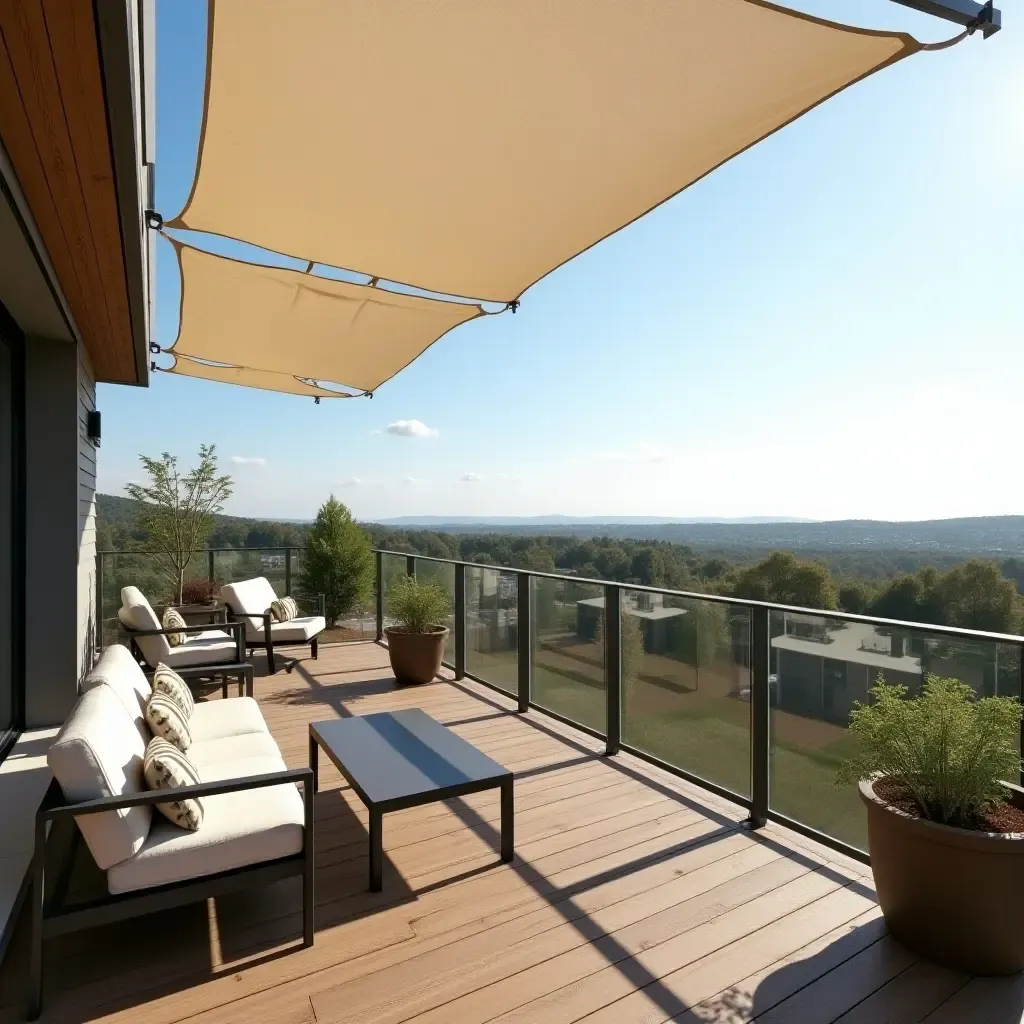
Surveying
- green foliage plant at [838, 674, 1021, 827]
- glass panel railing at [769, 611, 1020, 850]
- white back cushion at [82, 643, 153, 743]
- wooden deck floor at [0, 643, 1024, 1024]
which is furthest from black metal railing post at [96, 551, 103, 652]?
green foliage plant at [838, 674, 1021, 827]

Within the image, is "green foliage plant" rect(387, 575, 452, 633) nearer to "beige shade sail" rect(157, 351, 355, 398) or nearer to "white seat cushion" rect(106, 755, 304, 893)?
"beige shade sail" rect(157, 351, 355, 398)

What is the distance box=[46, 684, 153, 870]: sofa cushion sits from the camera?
198cm

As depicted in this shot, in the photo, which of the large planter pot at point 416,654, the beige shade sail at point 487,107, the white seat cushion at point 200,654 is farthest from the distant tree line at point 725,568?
the beige shade sail at point 487,107

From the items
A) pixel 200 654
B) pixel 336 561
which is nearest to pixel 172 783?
pixel 200 654

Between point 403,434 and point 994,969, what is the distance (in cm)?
2249

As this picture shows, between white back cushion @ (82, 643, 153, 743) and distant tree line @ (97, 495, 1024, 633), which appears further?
distant tree line @ (97, 495, 1024, 633)

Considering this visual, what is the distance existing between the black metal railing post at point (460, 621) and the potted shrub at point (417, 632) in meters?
0.16

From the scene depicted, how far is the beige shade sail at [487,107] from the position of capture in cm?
179

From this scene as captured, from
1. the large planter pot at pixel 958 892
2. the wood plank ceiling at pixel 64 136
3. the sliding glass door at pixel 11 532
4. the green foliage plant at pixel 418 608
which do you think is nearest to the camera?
the wood plank ceiling at pixel 64 136

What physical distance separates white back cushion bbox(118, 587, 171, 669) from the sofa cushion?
3299 mm

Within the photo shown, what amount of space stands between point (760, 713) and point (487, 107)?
2847 millimetres

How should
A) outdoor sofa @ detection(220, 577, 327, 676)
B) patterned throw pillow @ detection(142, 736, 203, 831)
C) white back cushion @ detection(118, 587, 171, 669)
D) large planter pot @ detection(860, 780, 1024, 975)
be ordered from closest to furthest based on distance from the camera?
large planter pot @ detection(860, 780, 1024, 975) → patterned throw pillow @ detection(142, 736, 203, 831) → white back cushion @ detection(118, 587, 171, 669) → outdoor sofa @ detection(220, 577, 327, 676)

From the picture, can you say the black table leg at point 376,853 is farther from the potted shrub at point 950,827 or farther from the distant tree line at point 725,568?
the distant tree line at point 725,568

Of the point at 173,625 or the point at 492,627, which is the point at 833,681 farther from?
the point at 173,625
